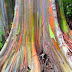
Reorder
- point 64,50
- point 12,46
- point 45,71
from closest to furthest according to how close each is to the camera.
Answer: point 64,50 < point 45,71 < point 12,46

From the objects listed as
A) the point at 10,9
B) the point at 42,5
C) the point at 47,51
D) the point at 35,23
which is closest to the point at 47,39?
the point at 47,51

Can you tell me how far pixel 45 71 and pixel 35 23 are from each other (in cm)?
123

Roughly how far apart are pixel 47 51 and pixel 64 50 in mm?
465

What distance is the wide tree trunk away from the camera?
254 cm

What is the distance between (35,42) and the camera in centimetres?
287

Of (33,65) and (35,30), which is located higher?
(35,30)

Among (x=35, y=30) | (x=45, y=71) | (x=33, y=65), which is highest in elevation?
(x=35, y=30)

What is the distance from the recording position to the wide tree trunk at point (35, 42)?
100 inches

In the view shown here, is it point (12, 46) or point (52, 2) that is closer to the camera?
point (12, 46)

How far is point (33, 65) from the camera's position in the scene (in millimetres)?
2510

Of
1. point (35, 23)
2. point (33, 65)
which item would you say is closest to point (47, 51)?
point (33, 65)

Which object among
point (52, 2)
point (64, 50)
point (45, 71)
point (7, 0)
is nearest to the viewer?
point (64, 50)

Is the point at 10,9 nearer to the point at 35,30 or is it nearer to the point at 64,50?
the point at 35,30

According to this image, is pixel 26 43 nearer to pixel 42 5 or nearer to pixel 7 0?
pixel 42 5
